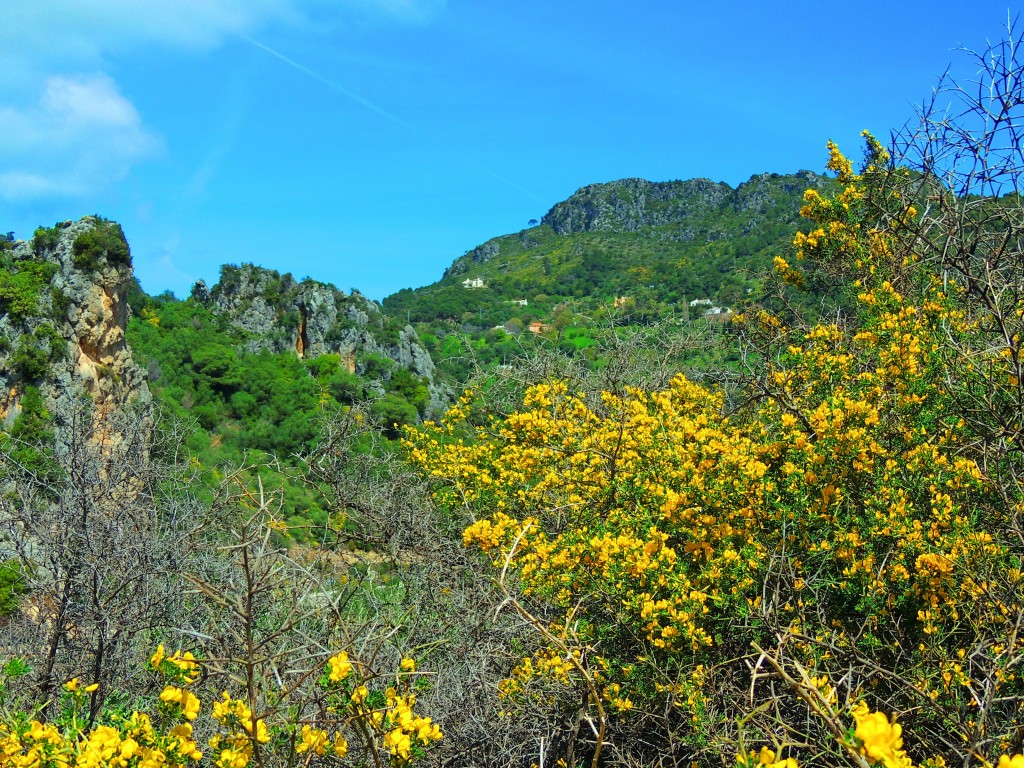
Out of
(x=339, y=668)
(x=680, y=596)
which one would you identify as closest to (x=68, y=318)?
(x=680, y=596)

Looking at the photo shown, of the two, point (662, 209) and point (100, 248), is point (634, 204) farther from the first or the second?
point (100, 248)

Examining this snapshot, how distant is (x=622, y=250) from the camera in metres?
102

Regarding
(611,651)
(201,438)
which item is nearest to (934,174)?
(611,651)

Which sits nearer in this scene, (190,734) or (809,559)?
(190,734)

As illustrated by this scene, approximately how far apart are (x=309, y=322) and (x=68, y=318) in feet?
70.4

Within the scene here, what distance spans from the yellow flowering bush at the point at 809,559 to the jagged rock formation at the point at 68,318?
47.1ft

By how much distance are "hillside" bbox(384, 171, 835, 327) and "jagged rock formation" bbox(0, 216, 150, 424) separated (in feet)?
122

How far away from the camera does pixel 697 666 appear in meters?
3.30

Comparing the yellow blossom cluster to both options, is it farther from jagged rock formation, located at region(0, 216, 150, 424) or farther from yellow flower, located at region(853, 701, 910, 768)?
jagged rock formation, located at region(0, 216, 150, 424)

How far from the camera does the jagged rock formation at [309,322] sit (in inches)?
1503

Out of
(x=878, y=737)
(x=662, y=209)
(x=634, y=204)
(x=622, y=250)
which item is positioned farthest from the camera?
(x=634, y=204)

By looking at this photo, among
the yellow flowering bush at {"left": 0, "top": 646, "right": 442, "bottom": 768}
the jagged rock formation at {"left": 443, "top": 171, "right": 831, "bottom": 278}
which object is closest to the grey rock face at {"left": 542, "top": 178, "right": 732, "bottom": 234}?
the jagged rock formation at {"left": 443, "top": 171, "right": 831, "bottom": 278}

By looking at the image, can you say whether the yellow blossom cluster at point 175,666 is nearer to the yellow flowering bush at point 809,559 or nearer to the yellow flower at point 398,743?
the yellow flower at point 398,743

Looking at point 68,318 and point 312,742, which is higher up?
point 68,318
